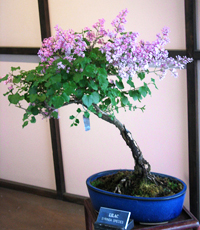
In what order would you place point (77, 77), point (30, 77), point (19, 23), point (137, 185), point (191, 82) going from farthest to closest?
point (19, 23) → point (191, 82) → point (137, 185) → point (30, 77) → point (77, 77)

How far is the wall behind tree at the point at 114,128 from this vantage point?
2537 millimetres

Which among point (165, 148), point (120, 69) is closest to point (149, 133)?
point (165, 148)

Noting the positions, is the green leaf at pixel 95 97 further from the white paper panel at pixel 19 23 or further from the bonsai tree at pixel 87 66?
the white paper panel at pixel 19 23

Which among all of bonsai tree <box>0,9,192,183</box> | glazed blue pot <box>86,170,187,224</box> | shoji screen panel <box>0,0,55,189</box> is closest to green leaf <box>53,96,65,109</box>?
bonsai tree <box>0,9,192,183</box>

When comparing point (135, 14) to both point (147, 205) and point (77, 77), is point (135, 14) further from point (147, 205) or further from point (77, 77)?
point (147, 205)

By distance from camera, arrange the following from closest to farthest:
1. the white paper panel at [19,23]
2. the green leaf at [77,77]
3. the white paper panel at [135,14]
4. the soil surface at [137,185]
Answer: the green leaf at [77,77]
the soil surface at [137,185]
the white paper panel at [135,14]
the white paper panel at [19,23]

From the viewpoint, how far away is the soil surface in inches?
61.2

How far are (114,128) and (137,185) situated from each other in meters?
1.36

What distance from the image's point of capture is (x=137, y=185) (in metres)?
1.61

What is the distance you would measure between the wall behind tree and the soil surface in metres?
1.02

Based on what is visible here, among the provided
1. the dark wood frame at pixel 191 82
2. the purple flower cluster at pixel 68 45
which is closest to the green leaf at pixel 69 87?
the purple flower cluster at pixel 68 45

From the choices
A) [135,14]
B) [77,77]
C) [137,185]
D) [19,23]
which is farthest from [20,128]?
[77,77]

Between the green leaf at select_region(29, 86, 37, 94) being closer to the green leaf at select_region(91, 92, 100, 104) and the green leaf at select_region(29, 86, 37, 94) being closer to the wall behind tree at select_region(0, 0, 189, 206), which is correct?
the green leaf at select_region(91, 92, 100, 104)

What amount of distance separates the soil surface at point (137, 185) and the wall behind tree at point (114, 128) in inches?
40.1
